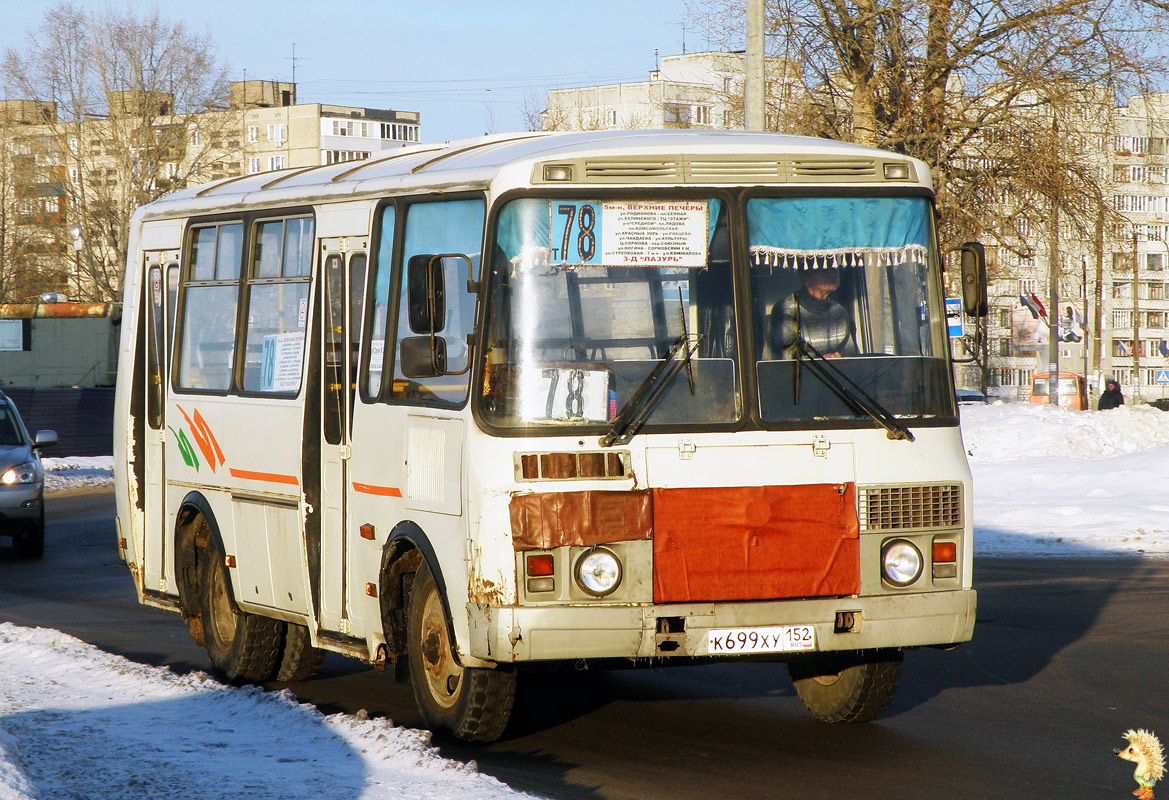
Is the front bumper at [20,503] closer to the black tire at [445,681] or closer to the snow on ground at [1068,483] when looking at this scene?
the snow on ground at [1068,483]

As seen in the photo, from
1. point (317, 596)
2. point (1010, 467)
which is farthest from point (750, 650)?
point (1010, 467)

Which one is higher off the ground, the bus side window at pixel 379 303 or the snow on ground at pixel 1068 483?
the bus side window at pixel 379 303

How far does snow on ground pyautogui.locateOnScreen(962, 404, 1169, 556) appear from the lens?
18156 mm

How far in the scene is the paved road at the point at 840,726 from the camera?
6.97 meters

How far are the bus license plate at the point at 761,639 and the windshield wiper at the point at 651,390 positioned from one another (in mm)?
899

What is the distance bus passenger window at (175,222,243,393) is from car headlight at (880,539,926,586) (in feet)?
14.2

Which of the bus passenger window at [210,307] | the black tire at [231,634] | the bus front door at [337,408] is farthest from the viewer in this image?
the bus passenger window at [210,307]

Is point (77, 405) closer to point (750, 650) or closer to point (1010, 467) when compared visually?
point (1010, 467)

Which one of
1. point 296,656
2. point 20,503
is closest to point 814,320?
point 296,656

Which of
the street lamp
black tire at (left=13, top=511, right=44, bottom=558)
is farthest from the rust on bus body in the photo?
the street lamp

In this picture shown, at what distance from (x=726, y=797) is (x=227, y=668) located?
13.9ft

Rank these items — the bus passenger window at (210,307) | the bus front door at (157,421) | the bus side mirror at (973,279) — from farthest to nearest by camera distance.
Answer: the bus front door at (157,421)
the bus passenger window at (210,307)
the bus side mirror at (973,279)

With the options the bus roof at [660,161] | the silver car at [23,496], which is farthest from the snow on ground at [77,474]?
the bus roof at [660,161]

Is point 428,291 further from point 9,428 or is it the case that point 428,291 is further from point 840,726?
point 9,428
